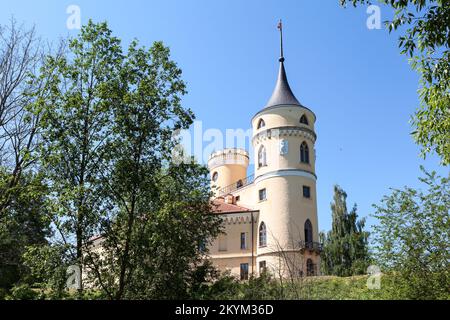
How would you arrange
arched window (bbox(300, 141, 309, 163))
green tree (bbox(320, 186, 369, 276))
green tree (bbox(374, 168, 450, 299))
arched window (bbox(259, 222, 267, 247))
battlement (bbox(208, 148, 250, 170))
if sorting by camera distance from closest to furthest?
1. green tree (bbox(374, 168, 450, 299))
2. arched window (bbox(259, 222, 267, 247))
3. arched window (bbox(300, 141, 309, 163))
4. green tree (bbox(320, 186, 369, 276))
5. battlement (bbox(208, 148, 250, 170))

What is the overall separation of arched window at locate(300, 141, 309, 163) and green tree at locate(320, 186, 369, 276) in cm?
931

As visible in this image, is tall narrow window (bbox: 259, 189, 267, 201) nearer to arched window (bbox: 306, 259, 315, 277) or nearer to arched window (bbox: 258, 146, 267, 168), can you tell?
arched window (bbox: 258, 146, 267, 168)

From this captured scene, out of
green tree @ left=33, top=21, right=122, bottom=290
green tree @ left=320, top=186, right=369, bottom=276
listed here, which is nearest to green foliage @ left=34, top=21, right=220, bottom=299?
green tree @ left=33, top=21, right=122, bottom=290

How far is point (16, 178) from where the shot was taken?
58.6 feet

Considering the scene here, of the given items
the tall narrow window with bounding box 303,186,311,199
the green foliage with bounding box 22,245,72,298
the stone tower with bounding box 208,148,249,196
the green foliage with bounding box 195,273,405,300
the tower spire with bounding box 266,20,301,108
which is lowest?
the green foliage with bounding box 195,273,405,300

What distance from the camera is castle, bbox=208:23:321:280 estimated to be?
35375mm

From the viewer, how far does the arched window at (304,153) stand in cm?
3709

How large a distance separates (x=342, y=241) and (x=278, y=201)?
1063 cm

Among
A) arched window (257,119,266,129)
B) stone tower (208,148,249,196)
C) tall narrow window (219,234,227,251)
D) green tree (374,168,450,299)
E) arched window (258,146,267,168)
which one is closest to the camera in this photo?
green tree (374,168,450,299)

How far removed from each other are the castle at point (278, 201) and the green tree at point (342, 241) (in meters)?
7.72

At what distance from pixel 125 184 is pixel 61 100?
3.73 m
